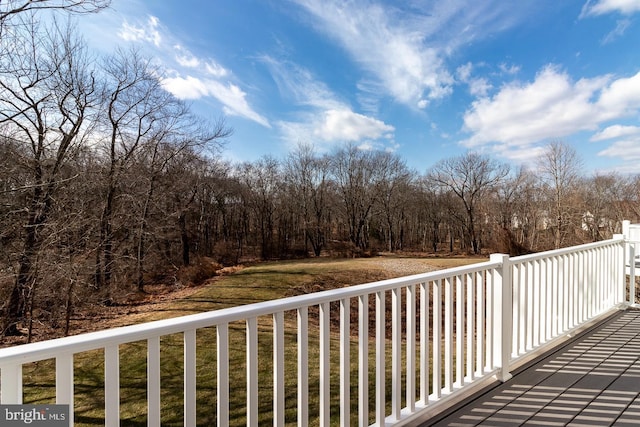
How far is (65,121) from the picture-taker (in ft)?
25.9

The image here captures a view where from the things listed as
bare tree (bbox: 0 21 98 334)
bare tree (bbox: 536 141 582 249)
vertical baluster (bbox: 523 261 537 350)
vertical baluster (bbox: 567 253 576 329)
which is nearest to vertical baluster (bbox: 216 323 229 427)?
vertical baluster (bbox: 523 261 537 350)

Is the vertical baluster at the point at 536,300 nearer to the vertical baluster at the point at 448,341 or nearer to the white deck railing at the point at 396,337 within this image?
the white deck railing at the point at 396,337

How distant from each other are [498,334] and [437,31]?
11.8 m

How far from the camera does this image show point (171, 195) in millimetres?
14094

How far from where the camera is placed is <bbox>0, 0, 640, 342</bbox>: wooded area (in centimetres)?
616

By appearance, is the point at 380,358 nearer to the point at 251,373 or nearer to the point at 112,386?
the point at 251,373

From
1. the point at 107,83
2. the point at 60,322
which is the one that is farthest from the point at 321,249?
the point at 60,322

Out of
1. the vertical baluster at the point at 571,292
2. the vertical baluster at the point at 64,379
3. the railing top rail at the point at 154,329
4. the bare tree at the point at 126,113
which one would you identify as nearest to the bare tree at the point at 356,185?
the bare tree at the point at 126,113

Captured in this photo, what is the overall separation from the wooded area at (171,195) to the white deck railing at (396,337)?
454 centimetres

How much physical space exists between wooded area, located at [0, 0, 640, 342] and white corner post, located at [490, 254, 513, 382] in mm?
6657

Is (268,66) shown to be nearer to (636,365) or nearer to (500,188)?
(636,365)

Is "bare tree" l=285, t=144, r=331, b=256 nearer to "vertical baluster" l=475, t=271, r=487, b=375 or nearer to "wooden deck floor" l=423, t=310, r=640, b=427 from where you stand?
"wooden deck floor" l=423, t=310, r=640, b=427

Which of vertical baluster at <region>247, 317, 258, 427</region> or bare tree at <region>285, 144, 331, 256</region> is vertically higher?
bare tree at <region>285, 144, 331, 256</region>

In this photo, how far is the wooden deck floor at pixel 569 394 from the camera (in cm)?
195
